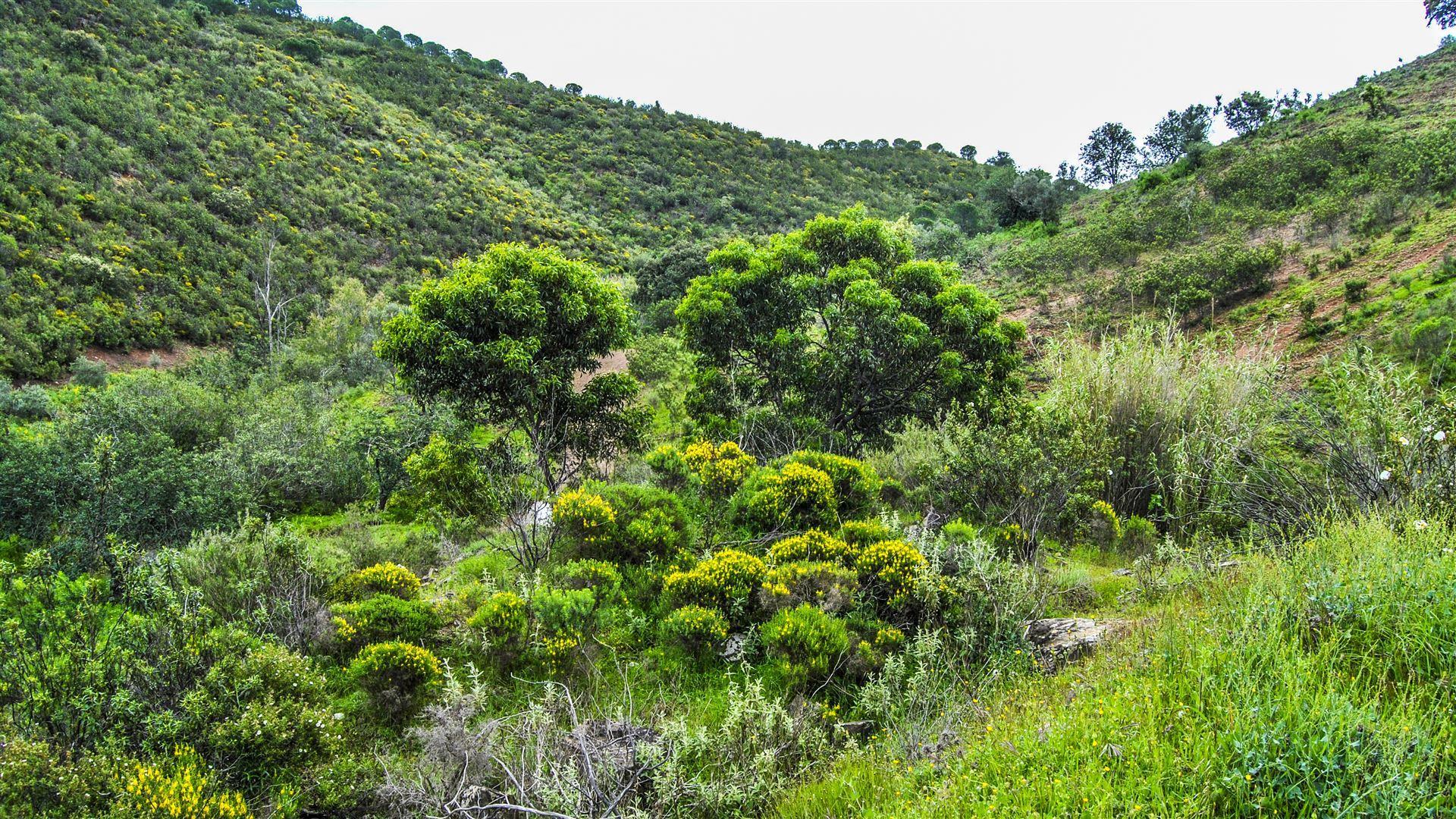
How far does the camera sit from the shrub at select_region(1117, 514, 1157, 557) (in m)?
7.50

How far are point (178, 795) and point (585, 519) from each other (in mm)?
3673

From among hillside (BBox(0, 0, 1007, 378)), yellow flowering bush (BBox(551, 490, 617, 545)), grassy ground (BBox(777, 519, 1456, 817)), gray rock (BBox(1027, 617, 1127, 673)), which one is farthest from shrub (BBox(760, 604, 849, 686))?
hillside (BBox(0, 0, 1007, 378))

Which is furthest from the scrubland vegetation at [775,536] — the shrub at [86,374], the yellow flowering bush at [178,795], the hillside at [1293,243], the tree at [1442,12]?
the tree at [1442,12]

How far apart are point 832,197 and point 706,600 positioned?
51.6 m

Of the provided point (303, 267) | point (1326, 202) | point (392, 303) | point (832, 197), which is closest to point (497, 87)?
point (832, 197)

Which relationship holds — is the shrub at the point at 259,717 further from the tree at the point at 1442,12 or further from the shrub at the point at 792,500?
the tree at the point at 1442,12

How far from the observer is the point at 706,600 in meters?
5.52

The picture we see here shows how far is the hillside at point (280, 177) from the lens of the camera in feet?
77.0

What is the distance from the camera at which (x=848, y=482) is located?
731 cm

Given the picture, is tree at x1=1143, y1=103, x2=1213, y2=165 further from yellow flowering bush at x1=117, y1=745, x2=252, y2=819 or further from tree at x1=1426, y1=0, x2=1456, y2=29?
yellow flowering bush at x1=117, y1=745, x2=252, y2=819

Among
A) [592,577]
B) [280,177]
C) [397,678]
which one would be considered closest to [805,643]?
[592,577]

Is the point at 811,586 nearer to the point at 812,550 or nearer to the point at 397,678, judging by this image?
the point at 812,550

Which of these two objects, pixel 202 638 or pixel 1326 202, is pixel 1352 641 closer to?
pixel 202 638

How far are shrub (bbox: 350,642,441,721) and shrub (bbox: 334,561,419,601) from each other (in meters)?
1.35
